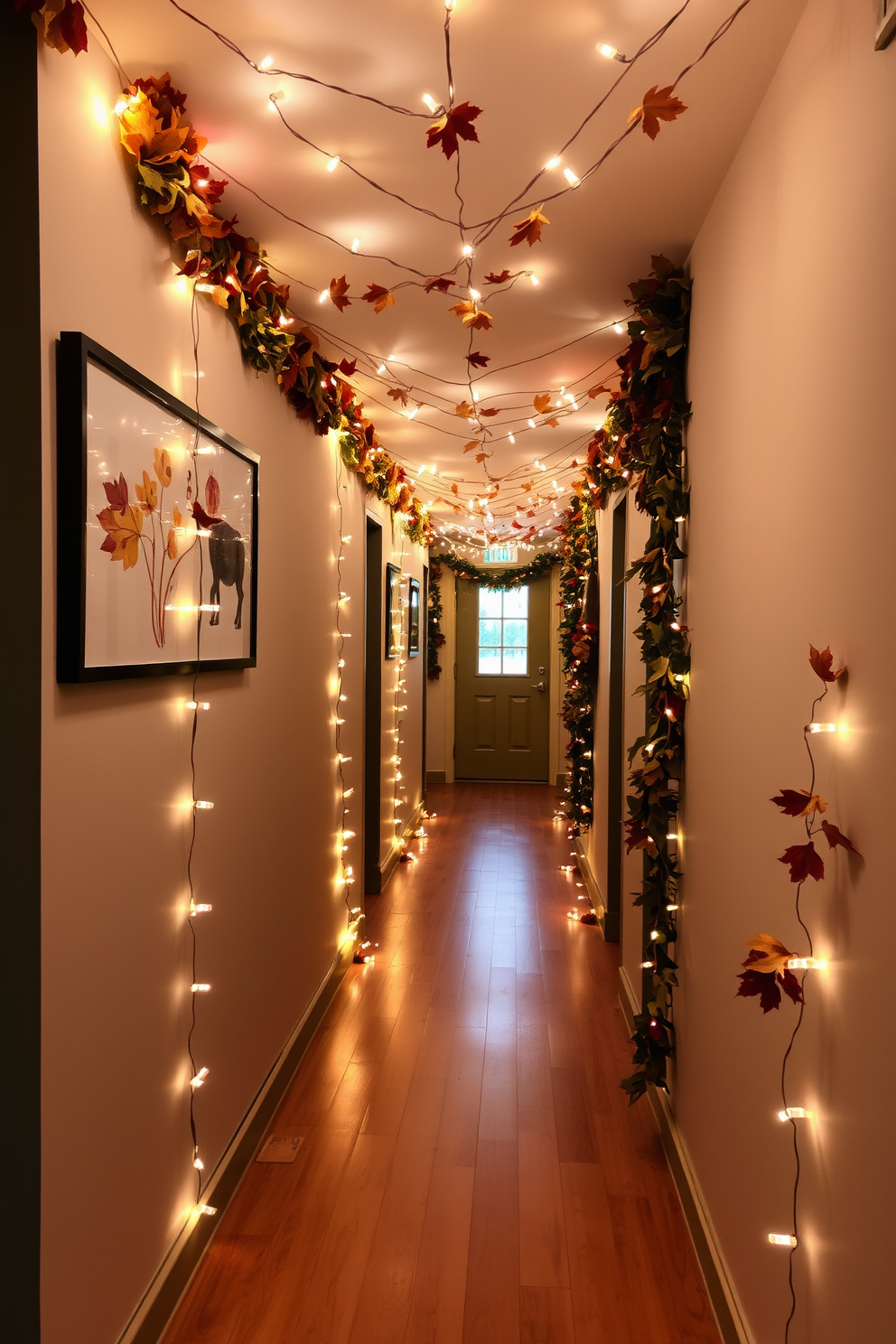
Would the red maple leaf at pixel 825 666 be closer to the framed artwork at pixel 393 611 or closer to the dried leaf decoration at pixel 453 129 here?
the dried leaf decoration at pixel 453 129

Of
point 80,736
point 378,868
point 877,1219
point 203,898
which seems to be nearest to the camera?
point 877,1219

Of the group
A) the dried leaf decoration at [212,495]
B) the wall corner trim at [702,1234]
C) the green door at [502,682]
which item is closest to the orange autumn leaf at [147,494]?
the dried leaf decoration at [212,495]

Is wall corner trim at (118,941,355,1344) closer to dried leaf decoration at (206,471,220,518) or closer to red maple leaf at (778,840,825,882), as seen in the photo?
red maple leaf at (778,840,825,882)

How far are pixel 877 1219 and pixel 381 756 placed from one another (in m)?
4.33

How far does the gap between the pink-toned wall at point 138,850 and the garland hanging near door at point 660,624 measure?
117cm

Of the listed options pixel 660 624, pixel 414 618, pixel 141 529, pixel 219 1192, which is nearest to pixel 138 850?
pixel 141 529

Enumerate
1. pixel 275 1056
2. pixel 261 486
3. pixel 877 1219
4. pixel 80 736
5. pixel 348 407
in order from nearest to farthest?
pixel 877 1219 < pixel 80 736 < pixel 261 486 < pixel 275 1056 < pixel 348 407

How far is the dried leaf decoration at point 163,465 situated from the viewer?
1.84 m

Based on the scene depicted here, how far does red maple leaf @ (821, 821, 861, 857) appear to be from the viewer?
125cm

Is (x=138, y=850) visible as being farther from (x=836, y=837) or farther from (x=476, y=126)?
(x=476, y=126)

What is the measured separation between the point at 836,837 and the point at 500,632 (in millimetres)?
8006

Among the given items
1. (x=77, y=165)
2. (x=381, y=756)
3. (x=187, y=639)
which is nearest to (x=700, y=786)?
(x=187, y=639)

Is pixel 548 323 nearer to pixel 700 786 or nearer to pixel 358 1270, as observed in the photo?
pixel 700 786

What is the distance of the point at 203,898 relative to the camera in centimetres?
220
